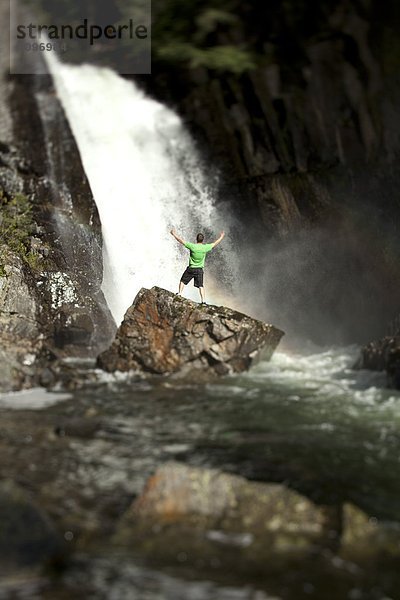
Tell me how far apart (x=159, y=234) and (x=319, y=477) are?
604 inches

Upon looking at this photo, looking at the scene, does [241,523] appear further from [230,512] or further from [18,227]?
[18,227]

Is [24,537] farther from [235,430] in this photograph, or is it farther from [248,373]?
[248,373]

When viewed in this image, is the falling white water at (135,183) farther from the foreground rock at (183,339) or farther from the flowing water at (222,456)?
the flowing water at (222,456)

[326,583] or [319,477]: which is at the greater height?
[319,477]

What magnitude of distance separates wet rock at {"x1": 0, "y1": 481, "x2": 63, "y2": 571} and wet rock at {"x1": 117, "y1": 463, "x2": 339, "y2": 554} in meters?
0.78

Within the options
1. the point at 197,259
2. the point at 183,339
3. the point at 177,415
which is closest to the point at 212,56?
the point at 197,259

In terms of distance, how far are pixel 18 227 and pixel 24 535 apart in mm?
14000

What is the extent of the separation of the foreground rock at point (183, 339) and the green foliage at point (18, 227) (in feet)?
14.9

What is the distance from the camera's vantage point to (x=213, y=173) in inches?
780

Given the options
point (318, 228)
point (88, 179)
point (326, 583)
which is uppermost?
point (88, 179)

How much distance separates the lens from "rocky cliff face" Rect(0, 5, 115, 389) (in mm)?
16406

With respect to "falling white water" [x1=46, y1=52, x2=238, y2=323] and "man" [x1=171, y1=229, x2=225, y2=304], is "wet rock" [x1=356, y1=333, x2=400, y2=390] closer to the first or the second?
"man" [x1=171, y1=229, x2=225, y2=304]

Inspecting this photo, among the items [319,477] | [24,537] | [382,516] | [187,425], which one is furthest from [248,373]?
[24,537]

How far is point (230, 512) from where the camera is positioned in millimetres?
6742
